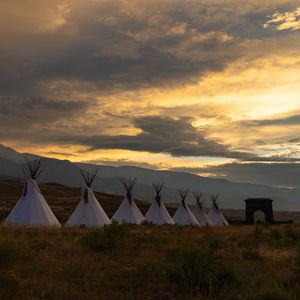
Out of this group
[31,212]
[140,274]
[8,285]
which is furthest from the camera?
[31,212]

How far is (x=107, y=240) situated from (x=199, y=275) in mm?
5869

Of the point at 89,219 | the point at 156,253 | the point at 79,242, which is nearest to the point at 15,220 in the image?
the point at 89,219

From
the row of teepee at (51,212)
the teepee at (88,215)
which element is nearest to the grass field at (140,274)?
the row of teepee at (51,212)

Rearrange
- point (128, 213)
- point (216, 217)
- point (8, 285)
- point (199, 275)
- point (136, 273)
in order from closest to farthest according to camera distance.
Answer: point (8, 285) → point (199, 275) → point (136, 273) → point (128, 213) → point (216, 217)

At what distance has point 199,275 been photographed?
8.05m

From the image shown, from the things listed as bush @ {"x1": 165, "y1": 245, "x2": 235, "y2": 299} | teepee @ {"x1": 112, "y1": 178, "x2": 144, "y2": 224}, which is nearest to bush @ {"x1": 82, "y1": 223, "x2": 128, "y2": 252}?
bush @ {"x1": 165, "y1": 245, "x2": 235, "y2": 299}

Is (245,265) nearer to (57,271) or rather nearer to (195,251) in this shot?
(195,251)

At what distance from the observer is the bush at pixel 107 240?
13.4 metres

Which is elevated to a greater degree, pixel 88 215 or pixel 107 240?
pixel 88 215

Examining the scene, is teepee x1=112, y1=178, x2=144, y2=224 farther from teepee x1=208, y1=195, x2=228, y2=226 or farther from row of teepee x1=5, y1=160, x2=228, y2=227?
teepee x1=208, y1=195, x2=228, y2=226

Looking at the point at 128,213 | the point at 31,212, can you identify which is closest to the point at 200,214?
the point at 128,213

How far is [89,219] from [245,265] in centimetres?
1914

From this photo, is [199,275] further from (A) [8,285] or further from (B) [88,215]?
(B) [88,215]

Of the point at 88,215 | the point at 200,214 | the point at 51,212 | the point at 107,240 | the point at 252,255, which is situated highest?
the point at 51,212
